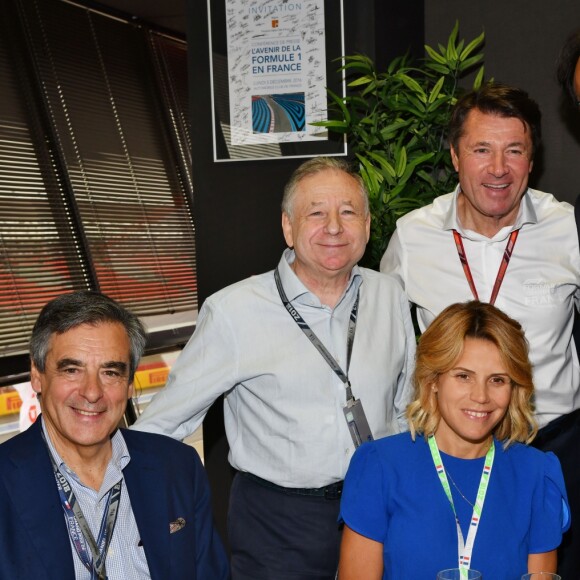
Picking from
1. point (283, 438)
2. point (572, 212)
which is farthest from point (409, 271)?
point (283, 438)

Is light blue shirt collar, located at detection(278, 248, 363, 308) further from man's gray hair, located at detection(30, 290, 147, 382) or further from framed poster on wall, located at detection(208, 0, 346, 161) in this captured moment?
framed poster on wall, located at detection(208, 0, 346, 161)

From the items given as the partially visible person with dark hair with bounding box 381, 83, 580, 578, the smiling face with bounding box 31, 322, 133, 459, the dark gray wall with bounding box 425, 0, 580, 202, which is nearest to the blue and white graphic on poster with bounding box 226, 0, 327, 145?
the dark gray wall with bounding box 425, 0, 580, 202

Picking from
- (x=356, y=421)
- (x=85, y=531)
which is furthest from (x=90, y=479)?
(x=356, y=421)

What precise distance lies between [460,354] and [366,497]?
449 millimetres

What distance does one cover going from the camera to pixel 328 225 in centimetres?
261

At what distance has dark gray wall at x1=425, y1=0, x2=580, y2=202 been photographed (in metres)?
3.77

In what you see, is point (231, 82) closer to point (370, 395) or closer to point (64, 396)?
point (370, 395)

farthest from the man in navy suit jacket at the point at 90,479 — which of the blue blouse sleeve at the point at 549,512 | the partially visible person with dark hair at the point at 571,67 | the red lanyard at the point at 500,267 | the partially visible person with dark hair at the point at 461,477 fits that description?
the partially visible person with dark hair at the point at 571,67

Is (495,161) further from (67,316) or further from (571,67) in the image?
(67,316)

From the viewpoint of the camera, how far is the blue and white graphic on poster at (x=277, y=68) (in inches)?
161

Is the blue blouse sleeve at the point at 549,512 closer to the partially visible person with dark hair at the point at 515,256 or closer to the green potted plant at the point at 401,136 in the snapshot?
the partially visible person with dark hair at the point at 515,256

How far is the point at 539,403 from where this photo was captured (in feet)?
9.41

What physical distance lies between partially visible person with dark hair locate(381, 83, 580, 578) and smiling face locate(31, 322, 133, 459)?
1.15 metres

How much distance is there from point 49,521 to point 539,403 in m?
1.57
